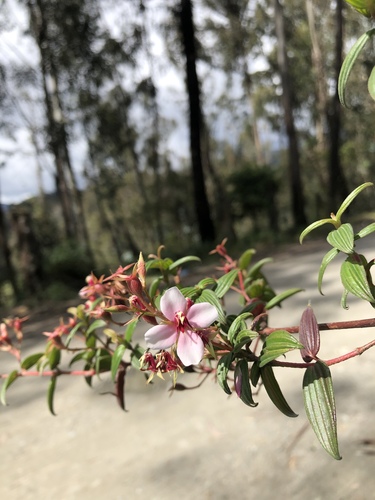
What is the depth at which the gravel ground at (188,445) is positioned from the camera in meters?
1.14

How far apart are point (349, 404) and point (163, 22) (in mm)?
9904

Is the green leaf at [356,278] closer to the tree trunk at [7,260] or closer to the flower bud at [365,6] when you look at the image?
the flower bud at [365,6]

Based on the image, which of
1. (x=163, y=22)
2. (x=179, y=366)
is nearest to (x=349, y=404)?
(x=179, y=366)

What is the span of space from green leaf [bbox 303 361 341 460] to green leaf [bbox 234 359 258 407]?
0.05m

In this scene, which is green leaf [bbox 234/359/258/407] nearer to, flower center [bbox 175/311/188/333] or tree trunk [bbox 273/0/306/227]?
flower center [bbox 175/311/188/333]

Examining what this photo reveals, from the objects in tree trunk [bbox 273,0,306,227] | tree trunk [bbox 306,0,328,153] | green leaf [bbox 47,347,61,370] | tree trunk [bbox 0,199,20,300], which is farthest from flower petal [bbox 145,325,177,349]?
tree trunk [bbox 306,0,328,153]

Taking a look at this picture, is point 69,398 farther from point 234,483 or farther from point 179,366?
point 179,366

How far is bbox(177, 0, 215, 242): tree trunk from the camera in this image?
23.4ft

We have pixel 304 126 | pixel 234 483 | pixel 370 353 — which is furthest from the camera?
pixel 304 126

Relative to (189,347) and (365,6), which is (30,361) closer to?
(189,347)

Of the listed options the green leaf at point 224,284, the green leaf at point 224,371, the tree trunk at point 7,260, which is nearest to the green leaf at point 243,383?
the green leaf at point 224,371

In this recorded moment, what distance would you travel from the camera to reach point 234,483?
3.82ft

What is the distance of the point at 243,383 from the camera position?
16.6 inches

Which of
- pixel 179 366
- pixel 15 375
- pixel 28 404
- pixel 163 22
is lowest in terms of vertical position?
pixel 28 404
